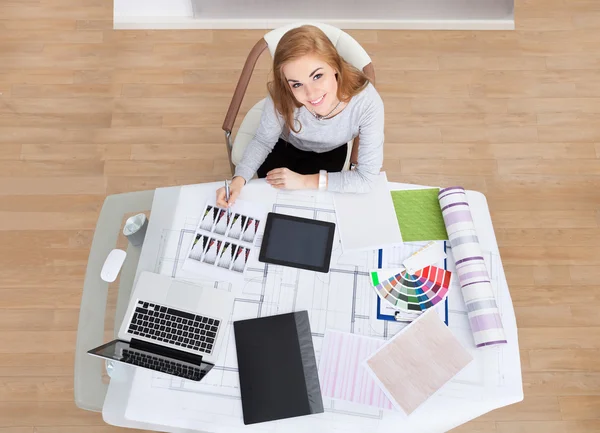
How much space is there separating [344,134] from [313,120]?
0.14 metres

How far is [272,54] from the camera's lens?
1928 mm

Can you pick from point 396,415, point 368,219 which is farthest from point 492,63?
point 396,415

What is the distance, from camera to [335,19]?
293 centimetres

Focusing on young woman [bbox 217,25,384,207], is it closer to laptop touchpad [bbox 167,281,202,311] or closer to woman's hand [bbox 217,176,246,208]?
woman's hand [bbox 217,176,246,208]

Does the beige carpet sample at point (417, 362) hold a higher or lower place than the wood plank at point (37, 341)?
higher

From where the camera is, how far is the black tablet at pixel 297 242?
5.12ft

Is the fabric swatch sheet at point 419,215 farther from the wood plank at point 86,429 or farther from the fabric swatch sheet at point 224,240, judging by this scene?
the wood plank at point 86,429

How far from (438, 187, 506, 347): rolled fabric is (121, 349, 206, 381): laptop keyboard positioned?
2.50 ft

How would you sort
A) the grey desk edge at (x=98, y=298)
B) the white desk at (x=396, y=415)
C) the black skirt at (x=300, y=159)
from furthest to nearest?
the black skirt at (x=300, y=159) → the grey desk edge at (x=98, y=298) → the white desk at (x=396, y=415)

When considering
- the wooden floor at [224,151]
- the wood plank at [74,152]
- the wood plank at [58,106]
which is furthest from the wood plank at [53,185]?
the wood plank at [58,106]

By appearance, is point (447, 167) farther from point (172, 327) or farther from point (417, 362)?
point (172, 327)

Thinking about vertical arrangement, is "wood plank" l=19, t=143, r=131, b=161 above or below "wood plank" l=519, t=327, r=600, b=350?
above

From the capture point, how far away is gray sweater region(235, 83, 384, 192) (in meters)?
1.66

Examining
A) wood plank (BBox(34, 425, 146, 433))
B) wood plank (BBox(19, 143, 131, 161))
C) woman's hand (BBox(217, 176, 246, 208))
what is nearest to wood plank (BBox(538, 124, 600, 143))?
woman's hand (BBox(217, 176, 246, 208))
